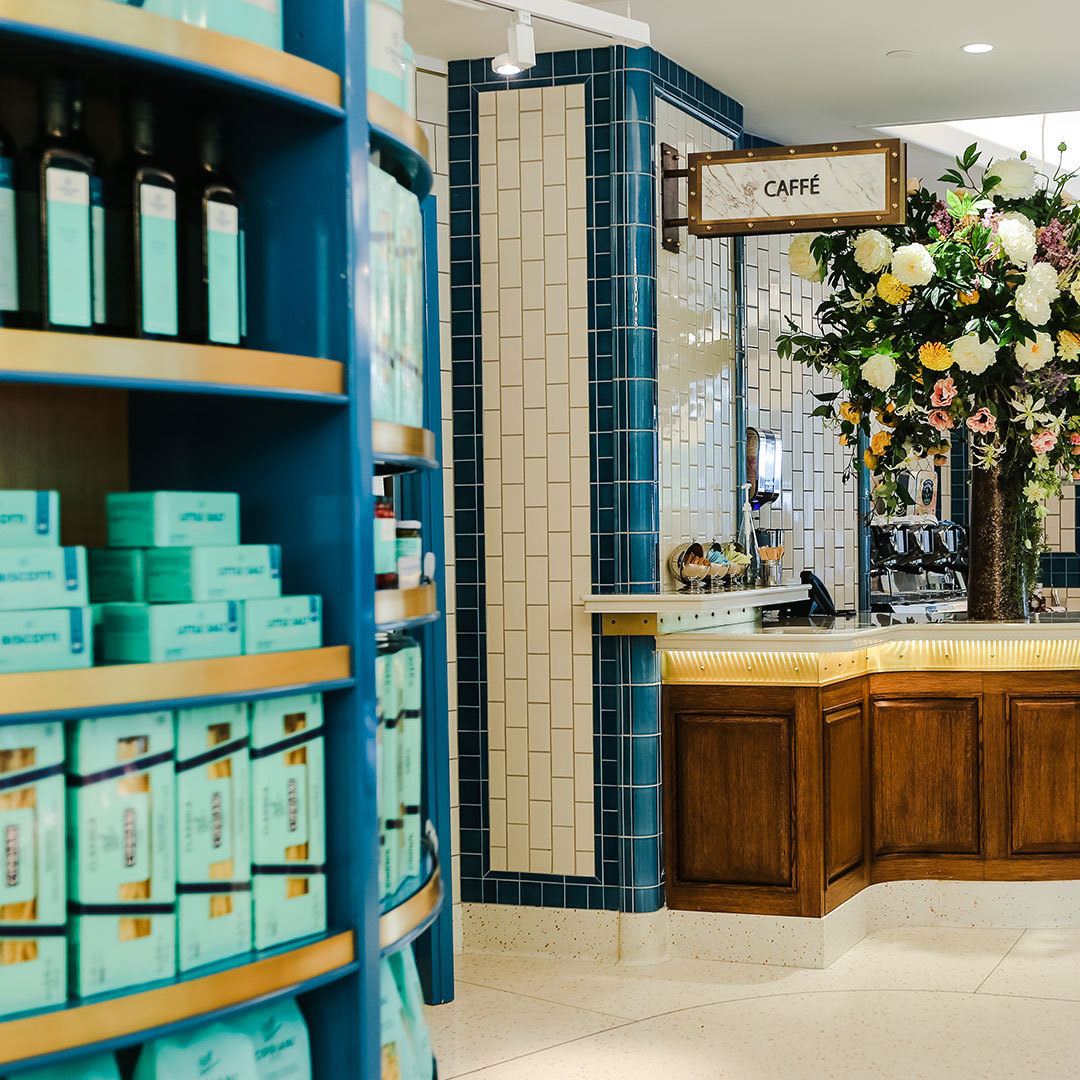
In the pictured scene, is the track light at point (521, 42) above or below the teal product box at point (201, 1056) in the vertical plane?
above

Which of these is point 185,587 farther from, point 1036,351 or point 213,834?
point 1036,351

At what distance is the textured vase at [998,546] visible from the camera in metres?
5.32

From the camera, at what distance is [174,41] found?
6.08 feet

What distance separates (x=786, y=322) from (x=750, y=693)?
6.88 ft

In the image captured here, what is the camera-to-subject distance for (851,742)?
4.93 m

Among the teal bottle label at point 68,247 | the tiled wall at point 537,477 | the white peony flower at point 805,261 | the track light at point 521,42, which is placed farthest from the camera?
the white peony flower at point 805,261

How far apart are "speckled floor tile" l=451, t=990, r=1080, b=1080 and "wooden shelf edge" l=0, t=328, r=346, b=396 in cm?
234

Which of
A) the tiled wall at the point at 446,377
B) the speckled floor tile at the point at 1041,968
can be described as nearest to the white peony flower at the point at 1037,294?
the tiled wall at the point at 446,377

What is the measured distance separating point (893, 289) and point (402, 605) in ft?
10.9

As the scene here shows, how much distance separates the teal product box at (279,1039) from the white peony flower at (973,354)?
3.65 metres

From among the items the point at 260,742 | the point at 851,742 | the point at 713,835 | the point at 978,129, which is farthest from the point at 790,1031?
the point at 978,129

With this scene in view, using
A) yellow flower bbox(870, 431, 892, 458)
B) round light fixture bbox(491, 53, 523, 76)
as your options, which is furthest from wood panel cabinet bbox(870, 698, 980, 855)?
round light fixture bbox(491, 53, 523, 76)

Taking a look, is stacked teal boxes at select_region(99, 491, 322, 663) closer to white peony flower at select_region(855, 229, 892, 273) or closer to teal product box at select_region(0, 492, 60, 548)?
teal product box at select_region(0, 492, 60, 548)

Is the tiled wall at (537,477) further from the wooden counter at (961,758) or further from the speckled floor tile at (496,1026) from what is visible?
the speckled floor tile at (496,1026)
